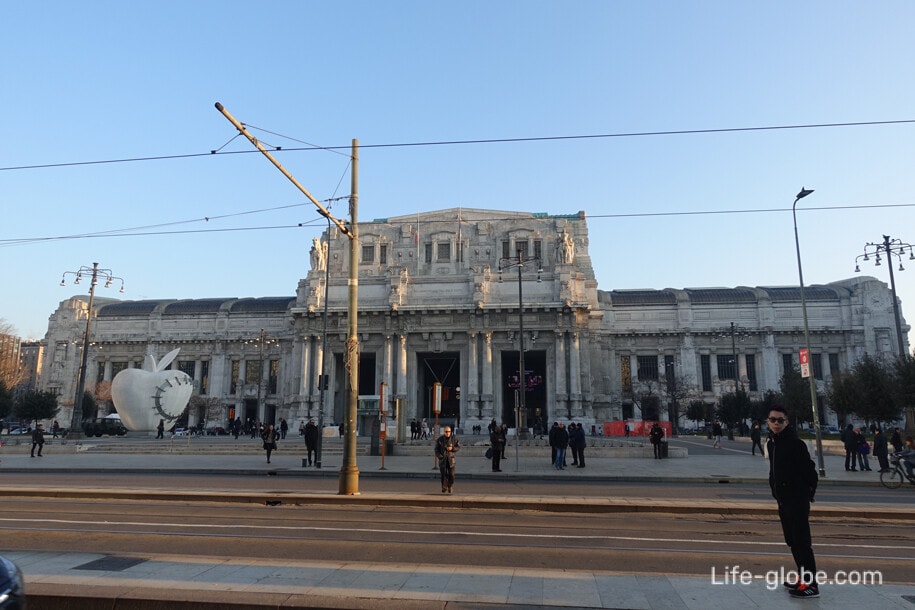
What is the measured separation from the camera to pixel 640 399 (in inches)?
2872

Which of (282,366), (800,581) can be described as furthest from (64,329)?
(800,581)

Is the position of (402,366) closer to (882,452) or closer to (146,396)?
(146,396)

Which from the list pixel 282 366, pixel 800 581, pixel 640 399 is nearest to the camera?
pixel 800 581

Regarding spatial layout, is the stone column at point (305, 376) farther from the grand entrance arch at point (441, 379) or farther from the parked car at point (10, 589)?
the parked car at point (10, 589)

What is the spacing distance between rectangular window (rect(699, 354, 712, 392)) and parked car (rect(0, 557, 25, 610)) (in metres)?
79.2

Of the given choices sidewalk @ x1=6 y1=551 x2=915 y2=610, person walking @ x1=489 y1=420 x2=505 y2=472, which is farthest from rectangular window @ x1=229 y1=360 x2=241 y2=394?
sidewalk @ x1=6 y1=551 x2=915 y2=610

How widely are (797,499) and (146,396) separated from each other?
52.0 m

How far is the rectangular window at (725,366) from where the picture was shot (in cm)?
7503

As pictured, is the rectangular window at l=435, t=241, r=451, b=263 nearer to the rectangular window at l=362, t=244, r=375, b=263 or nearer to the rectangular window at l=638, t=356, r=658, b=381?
the rectangular window at l=362, t=244, r=375, b=263

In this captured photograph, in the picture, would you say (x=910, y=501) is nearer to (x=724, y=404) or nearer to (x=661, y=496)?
(x=661, y=496)

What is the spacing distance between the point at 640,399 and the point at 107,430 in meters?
57.9

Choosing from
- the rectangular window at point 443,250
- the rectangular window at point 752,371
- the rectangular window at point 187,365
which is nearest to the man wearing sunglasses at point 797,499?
the rectangular window at point 443,250

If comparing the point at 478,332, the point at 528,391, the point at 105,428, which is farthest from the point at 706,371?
the point at 105,428

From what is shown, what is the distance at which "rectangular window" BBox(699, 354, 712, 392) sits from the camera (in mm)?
75250
